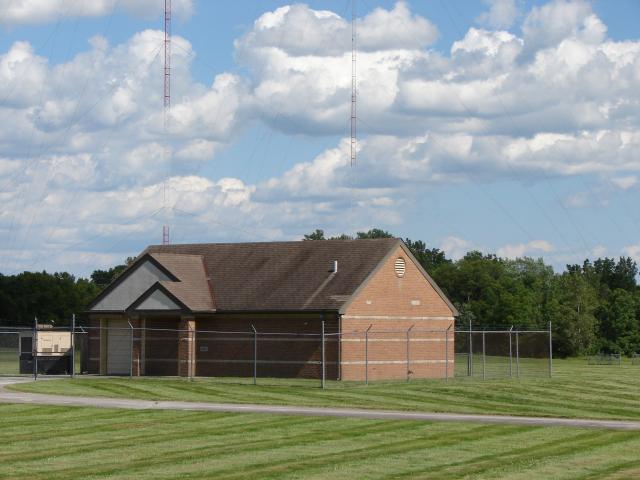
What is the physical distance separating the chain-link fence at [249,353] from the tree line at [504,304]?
37171 mm

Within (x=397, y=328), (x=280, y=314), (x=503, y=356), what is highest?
(x=280, y=314)

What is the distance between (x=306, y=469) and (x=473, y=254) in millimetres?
149768

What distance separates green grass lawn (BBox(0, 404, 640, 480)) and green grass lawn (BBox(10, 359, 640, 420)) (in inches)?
272

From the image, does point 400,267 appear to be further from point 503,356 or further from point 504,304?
point 504,304

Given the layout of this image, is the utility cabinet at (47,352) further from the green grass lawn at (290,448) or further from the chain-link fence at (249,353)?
the green grass lawn at (290,448)

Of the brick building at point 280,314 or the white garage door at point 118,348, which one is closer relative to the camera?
the brick building at point 280,314

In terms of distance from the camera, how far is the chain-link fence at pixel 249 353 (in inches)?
2015

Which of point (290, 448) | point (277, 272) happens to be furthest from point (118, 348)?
point (290, 448)

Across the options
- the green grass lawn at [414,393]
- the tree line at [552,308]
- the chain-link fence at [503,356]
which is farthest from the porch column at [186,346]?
the tree line at [552,308]

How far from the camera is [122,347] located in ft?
186

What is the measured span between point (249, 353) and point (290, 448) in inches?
1122

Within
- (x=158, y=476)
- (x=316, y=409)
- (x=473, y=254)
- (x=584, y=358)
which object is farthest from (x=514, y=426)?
(x=473, y=254)

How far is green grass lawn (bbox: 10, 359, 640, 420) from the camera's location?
3738 centimetres

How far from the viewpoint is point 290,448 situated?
24719 millimetres
